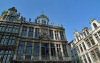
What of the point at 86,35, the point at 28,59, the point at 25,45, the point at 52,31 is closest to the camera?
the point at 28,59

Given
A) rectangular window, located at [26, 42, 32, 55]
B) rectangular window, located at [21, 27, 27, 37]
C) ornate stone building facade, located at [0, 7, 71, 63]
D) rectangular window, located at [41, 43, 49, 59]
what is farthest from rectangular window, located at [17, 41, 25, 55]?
rectangular window, located at [41, 43, 49, 59]

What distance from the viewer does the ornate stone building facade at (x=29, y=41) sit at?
604 inches

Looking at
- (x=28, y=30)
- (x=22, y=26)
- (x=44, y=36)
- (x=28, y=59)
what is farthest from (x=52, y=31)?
(x=28, y=59)

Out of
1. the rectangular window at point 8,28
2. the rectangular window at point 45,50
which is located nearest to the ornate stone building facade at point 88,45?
the rectangular window at point 45,50

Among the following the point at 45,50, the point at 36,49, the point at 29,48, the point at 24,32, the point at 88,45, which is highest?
the point at 24,32

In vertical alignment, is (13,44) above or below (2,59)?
above

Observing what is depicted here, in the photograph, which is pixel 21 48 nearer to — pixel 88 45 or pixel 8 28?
pixel 8 28

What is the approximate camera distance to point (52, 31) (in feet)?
70.1

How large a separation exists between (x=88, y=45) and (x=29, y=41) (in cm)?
1578

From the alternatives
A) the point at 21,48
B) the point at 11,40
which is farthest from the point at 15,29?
the point at 21,48

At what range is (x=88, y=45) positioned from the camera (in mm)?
22219

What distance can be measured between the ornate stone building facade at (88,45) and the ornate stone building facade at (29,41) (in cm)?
657

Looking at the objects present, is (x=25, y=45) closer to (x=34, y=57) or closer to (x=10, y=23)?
(x=34, y=57)

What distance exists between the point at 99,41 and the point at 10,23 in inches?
822
